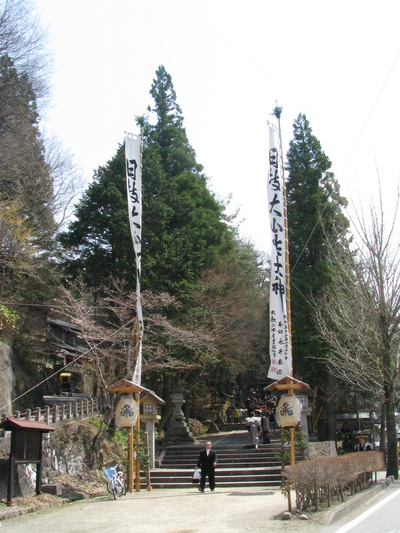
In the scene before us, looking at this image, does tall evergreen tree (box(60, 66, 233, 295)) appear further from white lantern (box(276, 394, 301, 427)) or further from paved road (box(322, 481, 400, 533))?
paved road (box(322, 481, 400, 533))

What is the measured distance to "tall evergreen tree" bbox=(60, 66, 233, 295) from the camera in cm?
2322

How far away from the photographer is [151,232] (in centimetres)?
2391

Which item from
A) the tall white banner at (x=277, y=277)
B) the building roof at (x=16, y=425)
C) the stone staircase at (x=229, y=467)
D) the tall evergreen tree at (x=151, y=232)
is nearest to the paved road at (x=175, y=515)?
the stone staircase at (x=229, y=467)

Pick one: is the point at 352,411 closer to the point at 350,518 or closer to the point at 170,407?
the point at 170,407

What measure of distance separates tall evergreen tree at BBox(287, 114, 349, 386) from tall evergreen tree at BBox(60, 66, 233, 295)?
426cm

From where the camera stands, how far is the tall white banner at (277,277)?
1449cm

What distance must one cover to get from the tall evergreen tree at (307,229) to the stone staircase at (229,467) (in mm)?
5735

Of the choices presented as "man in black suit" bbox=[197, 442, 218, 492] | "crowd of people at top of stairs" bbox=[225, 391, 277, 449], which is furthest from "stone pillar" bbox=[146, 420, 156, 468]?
"man in black suit" bbox=[197, 442, 218, 492]

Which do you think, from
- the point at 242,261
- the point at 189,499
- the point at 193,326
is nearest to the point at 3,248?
the point at 193,326

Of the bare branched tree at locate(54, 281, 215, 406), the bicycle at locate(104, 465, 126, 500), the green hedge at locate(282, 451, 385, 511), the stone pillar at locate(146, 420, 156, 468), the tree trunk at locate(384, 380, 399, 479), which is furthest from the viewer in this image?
the bare branched tree at locate(54, 281, 215, 406)

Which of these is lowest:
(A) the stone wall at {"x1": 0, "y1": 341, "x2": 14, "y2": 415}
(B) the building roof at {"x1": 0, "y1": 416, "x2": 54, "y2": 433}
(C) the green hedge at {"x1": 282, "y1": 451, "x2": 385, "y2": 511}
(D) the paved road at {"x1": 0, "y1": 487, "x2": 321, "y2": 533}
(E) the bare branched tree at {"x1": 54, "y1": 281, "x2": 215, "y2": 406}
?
(D) the paved road at {"x1": 0, "y1": 487, "x2": 321, "y2": 533}

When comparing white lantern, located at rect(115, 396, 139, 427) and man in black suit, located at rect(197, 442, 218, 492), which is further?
white lantern, located at rect(115, 396, 139, 427)

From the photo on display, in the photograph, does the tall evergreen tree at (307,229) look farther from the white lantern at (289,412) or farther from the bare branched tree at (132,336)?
the white lantern at (289,412)

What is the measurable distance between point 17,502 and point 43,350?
1723 cm
